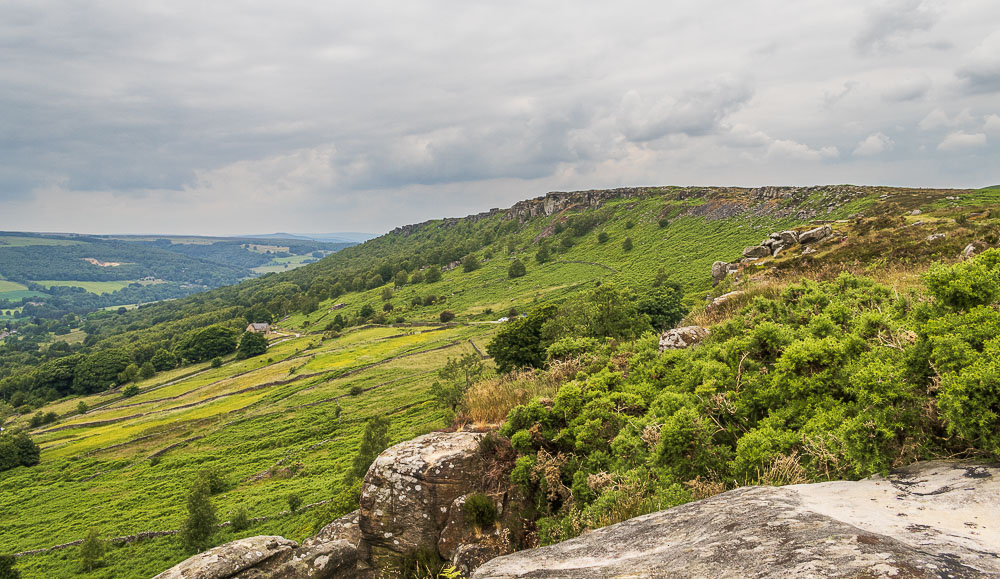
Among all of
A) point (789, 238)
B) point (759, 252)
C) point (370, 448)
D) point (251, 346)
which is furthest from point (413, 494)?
point (251, 346)

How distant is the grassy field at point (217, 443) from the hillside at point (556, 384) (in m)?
0.42

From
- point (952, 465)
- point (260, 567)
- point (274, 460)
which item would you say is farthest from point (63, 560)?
point (952, 465)

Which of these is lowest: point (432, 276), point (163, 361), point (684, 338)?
point (163, 361)

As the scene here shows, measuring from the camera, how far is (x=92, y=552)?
119 ft

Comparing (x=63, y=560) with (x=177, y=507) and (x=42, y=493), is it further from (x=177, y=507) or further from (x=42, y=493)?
(x=42, y=493)

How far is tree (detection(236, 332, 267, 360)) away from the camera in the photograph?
123150 millimetres

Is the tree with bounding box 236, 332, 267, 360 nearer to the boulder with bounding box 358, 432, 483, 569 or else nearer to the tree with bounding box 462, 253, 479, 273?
the tree with bounding box 462, 253, 479, 273

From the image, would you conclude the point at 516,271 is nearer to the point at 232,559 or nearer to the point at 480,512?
the point at 232,559

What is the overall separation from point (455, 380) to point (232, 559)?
39.8 meters

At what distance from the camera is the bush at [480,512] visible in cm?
1188

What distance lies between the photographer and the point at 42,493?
5856 cm

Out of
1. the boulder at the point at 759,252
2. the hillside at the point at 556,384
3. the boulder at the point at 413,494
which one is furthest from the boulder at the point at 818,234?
the boulder at the point at 413,494

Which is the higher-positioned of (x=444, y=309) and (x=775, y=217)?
(x=775, y=217)

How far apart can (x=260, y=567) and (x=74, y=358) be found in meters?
167
